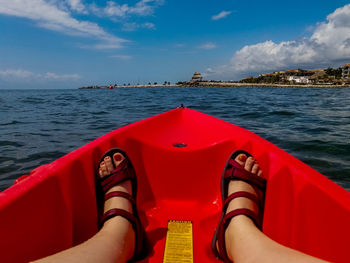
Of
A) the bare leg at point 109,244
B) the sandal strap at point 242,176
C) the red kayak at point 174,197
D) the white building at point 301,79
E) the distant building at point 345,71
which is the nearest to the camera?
the bare leg at point 109,244

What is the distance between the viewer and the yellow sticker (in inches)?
56.7

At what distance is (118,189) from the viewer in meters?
1.56

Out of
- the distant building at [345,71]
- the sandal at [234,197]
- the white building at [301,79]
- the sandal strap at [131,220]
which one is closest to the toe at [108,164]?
the sandal strap at [131,220]

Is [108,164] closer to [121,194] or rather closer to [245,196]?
[121,194]

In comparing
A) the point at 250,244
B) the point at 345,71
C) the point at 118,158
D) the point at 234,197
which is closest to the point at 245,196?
the point at 234,197

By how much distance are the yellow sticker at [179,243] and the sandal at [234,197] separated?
0.69 feet

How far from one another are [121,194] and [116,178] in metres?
0.13

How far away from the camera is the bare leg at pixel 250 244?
90 centimetres

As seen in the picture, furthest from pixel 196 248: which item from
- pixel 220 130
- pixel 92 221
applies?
pixel 220 130

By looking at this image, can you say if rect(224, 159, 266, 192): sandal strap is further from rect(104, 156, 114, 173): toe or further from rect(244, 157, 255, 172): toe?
rect(104, 156, 114, 173): toe

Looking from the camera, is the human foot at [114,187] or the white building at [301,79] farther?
the white building at [301,79]

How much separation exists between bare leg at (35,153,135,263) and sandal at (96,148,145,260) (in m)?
0.03

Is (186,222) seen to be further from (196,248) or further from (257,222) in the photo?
(257,222)

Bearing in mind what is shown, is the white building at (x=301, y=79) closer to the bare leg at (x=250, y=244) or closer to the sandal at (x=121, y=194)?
the bare leg at (x=250, y=244)
